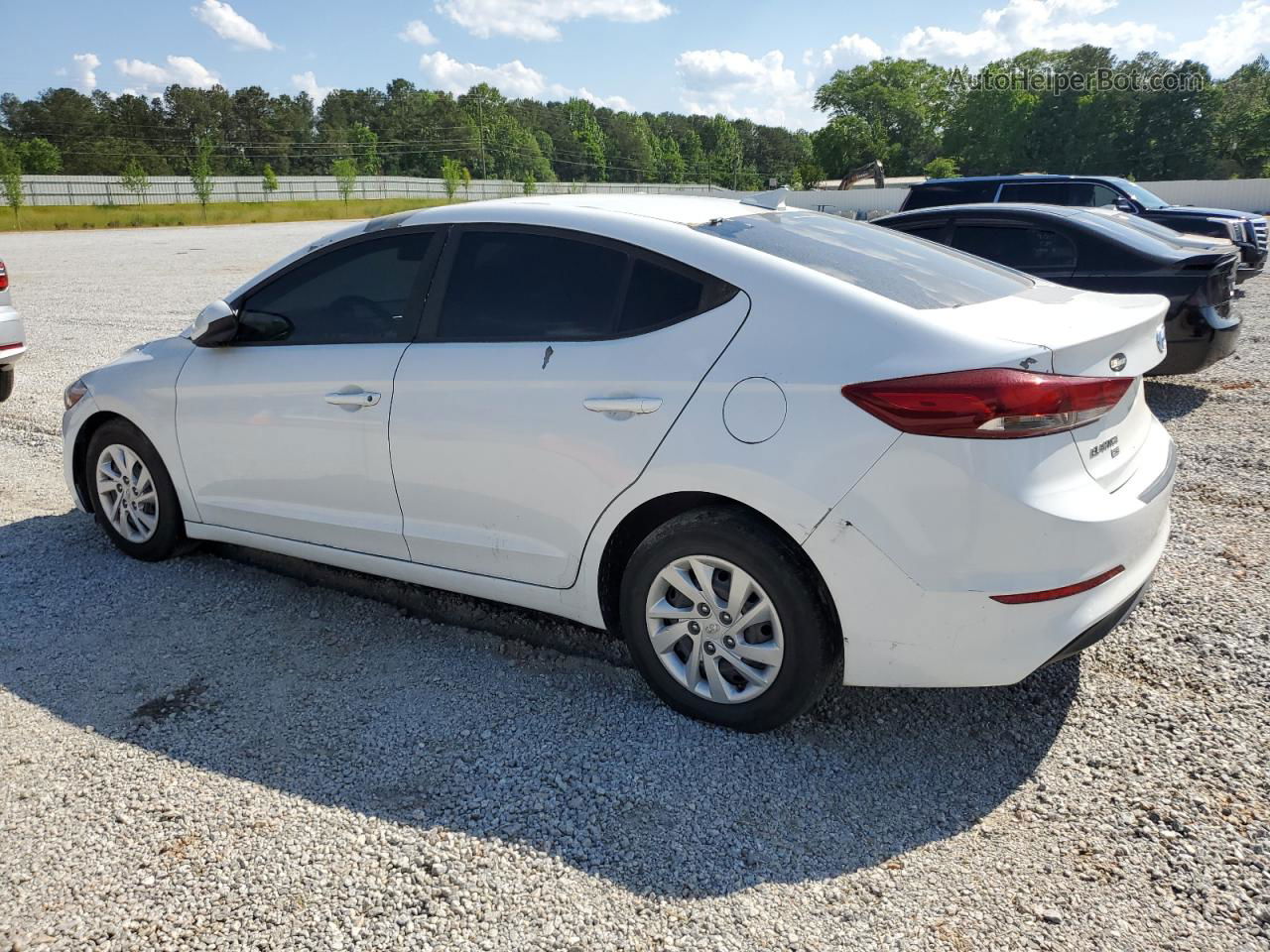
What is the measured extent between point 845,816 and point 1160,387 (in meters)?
7.13

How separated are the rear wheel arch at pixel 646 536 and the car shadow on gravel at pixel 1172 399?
18.2 feet

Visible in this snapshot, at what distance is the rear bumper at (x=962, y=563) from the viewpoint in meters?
2.72

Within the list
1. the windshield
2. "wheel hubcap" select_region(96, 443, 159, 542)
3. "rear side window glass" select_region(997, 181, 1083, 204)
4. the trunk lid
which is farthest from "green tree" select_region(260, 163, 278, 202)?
the trunk lid

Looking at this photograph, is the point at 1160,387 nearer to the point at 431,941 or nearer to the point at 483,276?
the point at 483,276

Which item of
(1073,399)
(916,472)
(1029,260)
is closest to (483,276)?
(916,472)

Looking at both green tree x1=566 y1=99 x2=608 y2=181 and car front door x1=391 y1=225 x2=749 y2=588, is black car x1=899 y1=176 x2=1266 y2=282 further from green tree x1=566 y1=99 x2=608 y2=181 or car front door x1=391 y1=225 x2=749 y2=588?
green tree x1=566 y1=99 x2=608 y2=181

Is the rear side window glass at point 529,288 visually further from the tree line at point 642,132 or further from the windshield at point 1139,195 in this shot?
the tree line at point 642,132

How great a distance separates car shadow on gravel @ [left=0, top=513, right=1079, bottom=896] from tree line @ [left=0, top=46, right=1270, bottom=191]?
6689 cm

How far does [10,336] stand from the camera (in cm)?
813

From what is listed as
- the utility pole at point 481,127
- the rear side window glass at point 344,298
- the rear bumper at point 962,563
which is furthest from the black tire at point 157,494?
the utility pole at point 481,127

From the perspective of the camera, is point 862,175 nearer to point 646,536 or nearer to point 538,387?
point 538,387

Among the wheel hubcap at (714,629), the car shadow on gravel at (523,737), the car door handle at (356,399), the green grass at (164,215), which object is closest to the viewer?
the car shadow on gravel at (523,737)

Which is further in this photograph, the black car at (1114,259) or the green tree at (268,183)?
the green tree at (268,183)

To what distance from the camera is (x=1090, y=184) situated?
14461mm
